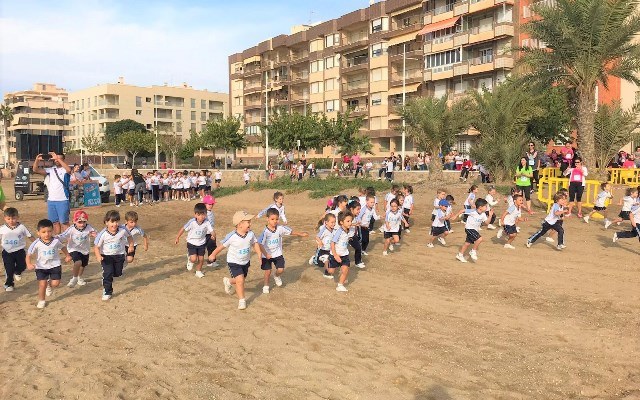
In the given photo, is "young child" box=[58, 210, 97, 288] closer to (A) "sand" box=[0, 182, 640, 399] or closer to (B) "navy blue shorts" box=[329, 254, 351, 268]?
(A) "sand" box=[0, 182, 640, 399]

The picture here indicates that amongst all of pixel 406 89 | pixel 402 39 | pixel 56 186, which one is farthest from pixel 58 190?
pixel 402 39

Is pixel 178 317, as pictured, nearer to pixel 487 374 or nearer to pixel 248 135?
pixel 487 374

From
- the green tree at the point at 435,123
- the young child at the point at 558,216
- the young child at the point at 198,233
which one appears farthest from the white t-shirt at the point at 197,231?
the green tree at the point at 435,123

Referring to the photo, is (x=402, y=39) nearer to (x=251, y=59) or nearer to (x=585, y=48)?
(x=251, y=59)

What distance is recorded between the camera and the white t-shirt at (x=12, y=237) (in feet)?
28.6

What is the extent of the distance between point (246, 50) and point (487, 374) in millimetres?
80354

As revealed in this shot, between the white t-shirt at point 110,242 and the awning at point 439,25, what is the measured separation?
44.2 meters

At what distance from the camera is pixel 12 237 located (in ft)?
28.8

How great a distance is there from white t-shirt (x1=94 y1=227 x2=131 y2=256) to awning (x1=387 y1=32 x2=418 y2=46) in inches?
1935

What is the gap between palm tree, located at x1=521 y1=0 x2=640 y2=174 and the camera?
1817cm

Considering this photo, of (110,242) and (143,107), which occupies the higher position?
(143,107)

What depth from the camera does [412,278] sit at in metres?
10.0

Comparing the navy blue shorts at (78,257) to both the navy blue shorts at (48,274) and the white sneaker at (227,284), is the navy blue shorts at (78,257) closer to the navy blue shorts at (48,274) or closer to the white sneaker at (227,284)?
the navy blue shorts at (48,274)

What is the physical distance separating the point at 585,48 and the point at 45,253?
59.3 ft
